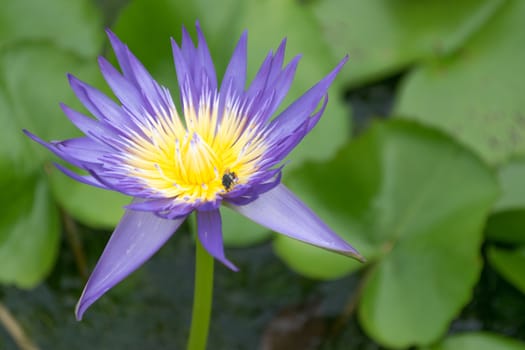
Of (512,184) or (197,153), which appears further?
(512,184)

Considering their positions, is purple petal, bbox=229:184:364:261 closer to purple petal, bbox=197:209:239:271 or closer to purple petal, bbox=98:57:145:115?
purple petal, bbox=197:209:239:271

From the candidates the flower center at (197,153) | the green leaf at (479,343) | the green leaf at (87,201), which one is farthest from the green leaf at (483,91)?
the flower center at (197,153)

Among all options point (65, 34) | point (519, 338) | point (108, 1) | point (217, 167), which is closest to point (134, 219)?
point (217, 167)

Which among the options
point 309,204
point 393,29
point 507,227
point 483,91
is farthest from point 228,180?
point 393,29

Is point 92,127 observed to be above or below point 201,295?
above

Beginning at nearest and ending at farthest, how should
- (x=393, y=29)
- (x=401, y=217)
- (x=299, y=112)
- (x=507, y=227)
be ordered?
(x=299, y=112) < (x=401, y=217) < (x=507, y=227) < (x=393, y=29)

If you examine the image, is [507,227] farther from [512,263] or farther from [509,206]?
[512,263]
